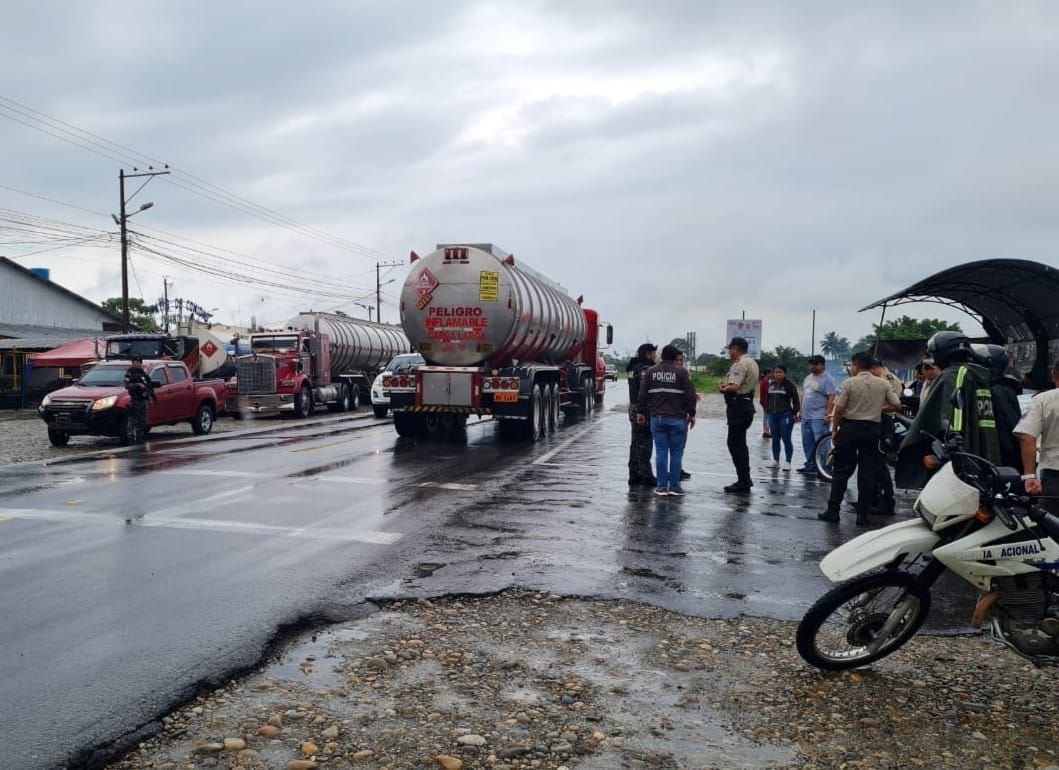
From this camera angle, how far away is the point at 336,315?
109ft

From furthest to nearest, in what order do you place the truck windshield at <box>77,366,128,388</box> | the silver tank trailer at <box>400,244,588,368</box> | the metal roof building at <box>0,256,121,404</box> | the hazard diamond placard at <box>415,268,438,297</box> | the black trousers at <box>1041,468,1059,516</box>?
the metal roof building at <box>0,256,121,404</box>
the truck windshield at <box>77,366,128,388</box>
the hazard diamond placard at <box>415,268,438,297</box>
the silver tank trailer at <box>400,244,588,368</box>
the black trousers at <box>1041,468,1059,516</box>

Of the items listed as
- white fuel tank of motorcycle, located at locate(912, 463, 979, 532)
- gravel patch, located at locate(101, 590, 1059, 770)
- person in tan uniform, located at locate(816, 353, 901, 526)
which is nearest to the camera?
gravel patch, located at locate(101, 590, 1059, 770)

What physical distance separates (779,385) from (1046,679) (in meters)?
9.30

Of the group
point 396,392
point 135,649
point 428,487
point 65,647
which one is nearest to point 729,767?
point 135,649

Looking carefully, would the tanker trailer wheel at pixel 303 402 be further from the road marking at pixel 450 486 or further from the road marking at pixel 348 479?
the road marking at pixel 450 486

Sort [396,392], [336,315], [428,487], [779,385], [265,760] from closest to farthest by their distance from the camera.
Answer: [265,760]
[428,487]
[779,385]
[396,392]
[336,315]

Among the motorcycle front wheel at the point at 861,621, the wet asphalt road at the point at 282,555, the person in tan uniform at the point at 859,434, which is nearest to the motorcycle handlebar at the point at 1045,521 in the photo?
the motorcycle front wheel at the point at 861,621

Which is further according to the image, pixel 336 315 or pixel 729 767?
pixel 336 315

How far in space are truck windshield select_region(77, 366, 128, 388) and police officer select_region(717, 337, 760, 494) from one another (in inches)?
512

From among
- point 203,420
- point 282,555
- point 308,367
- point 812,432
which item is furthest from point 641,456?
point 308,367

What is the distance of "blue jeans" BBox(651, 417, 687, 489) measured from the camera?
10211 millimetres

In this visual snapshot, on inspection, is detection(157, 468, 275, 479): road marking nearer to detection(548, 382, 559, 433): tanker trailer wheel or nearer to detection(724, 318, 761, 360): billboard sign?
detection(548, 382, 559, 433): tanker trailer wheel

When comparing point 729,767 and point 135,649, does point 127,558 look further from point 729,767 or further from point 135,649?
point 729,767

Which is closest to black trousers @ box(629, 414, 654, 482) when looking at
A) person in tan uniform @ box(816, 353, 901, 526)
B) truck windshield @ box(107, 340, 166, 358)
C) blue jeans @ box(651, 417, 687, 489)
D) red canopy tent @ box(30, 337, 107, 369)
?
blue jeans @ box(651, 417, 687, 489)
